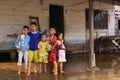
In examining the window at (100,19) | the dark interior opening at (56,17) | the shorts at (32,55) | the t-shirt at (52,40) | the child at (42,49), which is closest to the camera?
the shorts at (32,55)

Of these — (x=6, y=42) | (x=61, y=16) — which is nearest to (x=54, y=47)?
(x=6, y=42)

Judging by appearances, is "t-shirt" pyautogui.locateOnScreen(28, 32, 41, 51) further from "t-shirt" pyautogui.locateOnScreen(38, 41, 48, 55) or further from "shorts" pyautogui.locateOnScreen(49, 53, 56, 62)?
"shorts" pyautogui.locateOnScreen(49, 53, 56, 62)

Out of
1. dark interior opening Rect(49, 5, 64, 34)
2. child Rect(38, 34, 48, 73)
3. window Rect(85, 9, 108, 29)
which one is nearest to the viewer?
child Rect(38, 34, 48, 73)

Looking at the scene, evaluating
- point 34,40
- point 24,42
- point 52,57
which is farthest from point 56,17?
point 24,42

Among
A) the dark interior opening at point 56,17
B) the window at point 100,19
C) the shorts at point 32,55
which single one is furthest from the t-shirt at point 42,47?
the window at point 100,19

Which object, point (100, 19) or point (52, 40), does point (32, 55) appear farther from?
point (100, 19)

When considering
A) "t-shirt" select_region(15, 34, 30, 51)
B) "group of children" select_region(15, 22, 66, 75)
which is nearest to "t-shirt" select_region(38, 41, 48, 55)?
"group of children" select_region(15, 22, 66, 75)

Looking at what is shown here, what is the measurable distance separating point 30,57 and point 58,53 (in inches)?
45.3

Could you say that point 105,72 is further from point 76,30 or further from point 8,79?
point 76,30

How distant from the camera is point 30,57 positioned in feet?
35.4

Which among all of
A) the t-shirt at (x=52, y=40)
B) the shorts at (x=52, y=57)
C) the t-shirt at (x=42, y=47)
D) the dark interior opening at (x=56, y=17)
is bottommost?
the shorts at (x=52, y=57)

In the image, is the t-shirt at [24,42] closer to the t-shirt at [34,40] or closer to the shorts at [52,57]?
the t-shirt at [34,40]

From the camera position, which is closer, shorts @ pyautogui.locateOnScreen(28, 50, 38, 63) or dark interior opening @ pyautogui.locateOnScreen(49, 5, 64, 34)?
shorts @ pyautogui.locateOnScreen(28, 50, 38, 63)

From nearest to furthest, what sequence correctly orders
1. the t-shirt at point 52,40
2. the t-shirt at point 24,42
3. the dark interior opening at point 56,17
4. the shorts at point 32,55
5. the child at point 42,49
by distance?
the t-shirt at point 24,42, the shorts at point 32,55, the child at point 42,49, the t-shirt at point 52,40, the dark interior opening at point 56,17
